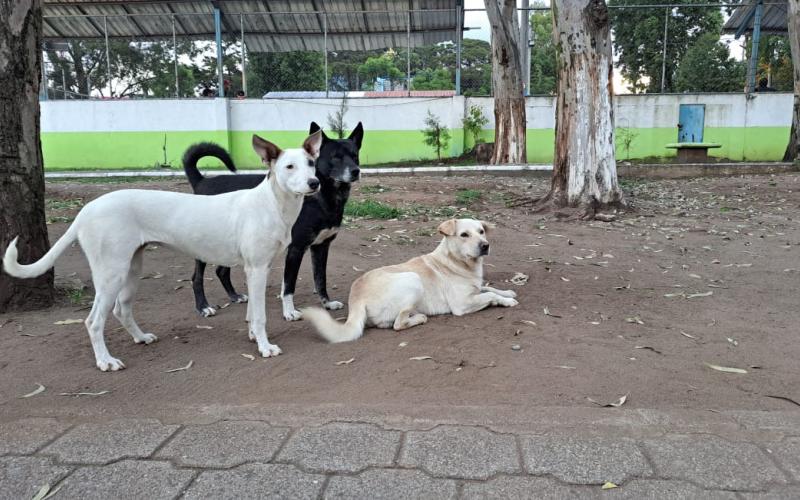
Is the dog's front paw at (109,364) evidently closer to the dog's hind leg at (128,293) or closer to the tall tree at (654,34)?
the dog's hind leg at (128,293)

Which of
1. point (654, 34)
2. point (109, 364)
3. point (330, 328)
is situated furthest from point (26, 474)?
point (654, 34)

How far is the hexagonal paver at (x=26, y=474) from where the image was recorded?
2.46m

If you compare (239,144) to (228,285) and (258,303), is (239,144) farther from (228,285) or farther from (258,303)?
(258,303)

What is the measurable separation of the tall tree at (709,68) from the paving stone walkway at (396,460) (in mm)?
28217

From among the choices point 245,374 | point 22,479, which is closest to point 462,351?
point 245,374

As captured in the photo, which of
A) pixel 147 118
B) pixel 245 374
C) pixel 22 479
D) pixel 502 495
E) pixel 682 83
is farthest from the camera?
pixel 682 83

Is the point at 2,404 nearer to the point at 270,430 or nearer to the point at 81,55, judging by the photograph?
the point at 270,430

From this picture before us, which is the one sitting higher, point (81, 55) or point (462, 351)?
point (81, 55)

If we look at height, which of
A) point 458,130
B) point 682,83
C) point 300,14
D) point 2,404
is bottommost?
point 2,404

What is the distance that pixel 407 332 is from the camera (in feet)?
14.8

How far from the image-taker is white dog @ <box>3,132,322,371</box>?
3.86 meters

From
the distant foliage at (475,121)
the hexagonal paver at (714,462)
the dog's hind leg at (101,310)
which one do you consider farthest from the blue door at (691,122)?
the dog's hind leg at (101,310)

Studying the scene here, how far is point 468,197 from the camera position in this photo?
1112cm

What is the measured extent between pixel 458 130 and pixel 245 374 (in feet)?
57.3
